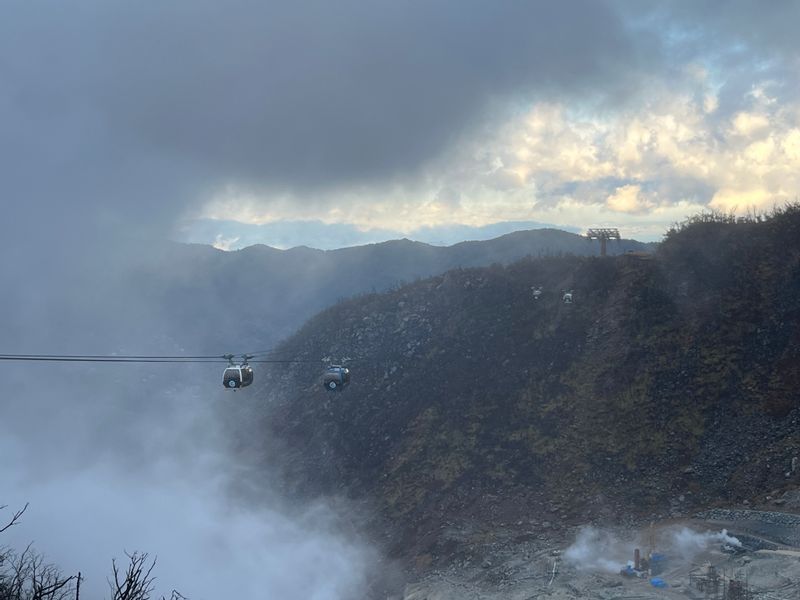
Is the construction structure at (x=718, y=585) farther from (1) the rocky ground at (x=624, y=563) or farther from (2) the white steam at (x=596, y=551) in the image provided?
(2) the white steam at (x=596, y=551)

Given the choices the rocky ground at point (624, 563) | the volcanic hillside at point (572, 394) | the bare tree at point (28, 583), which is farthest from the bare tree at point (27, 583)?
the volcanic hillside at point (572, 394)

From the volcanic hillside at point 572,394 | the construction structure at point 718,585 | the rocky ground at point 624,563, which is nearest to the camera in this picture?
the construction structure at point 718,585

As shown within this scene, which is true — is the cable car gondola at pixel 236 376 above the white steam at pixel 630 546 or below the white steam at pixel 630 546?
above

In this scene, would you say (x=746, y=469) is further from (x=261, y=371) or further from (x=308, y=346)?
(x=261, y=371)

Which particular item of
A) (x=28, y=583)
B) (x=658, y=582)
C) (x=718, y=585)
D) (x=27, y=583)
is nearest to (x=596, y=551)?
(x=658, y=582)

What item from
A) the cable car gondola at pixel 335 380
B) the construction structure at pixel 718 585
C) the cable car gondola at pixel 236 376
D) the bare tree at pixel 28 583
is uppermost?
the cable car gondola at pixel 236 376

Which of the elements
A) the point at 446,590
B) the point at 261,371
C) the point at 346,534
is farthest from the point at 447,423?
the point at 261,371

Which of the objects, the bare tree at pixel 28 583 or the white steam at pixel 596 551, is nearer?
the bare tree at pixel 28 583

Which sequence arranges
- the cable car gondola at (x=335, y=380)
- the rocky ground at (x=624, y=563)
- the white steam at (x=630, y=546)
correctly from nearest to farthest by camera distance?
the rocky ground at (x=624, y=563)
the white steam at (x=630, y=546)
the cable car gondola at (x=335, y=380)

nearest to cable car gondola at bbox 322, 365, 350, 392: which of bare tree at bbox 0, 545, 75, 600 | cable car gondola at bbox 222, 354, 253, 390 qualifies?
cable car gondola at bbox 222, 354, 253, 390
